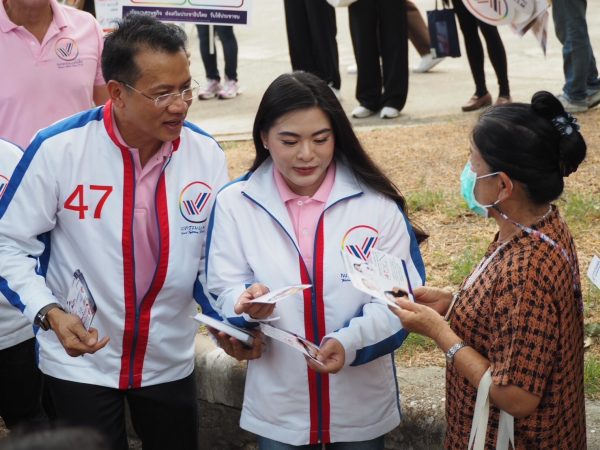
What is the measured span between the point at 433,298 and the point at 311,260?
0.40 meters

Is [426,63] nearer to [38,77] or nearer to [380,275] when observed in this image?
[38,77]

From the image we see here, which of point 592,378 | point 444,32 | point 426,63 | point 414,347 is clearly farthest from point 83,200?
point 426,63

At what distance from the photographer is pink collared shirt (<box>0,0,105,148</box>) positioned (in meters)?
4.76

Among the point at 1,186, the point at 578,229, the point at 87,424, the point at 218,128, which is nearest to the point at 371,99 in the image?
the point at 218,128

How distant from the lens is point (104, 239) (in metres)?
3.60

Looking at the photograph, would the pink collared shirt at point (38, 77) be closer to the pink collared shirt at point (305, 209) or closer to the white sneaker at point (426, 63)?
the pink collared shirt at point (305, 209)

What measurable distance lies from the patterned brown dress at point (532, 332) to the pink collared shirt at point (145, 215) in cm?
111

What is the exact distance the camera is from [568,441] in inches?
122

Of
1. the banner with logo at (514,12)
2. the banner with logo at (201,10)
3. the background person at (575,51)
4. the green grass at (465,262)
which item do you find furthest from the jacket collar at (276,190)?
the background person at (575,51)

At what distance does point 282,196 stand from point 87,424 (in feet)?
3.46

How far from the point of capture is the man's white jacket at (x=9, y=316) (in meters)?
4.22

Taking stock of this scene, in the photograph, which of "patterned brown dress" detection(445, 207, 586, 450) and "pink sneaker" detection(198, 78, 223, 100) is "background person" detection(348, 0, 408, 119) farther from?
"patterned brown dress" detection(445, 207, 586, 450)

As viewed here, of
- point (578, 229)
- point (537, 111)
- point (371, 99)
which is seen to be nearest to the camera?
point (537, 111)

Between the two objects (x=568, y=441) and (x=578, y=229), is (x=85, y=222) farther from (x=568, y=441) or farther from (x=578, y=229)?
(x=578, y=229)
